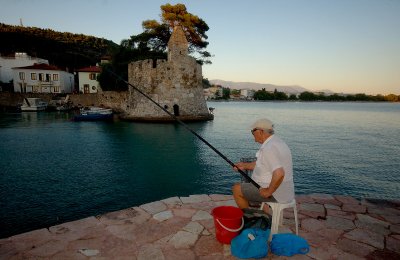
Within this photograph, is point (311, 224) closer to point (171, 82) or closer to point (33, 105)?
point (171, 82)

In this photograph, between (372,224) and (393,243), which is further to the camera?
(372,224)

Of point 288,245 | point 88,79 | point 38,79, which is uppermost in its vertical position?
point 88,79

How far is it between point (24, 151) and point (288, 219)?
14.9m

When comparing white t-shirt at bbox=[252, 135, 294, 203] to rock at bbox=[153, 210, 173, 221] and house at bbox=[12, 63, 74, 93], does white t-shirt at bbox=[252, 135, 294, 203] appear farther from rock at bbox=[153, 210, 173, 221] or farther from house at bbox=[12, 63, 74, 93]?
house at bbox=[12, 63, 74, 93]

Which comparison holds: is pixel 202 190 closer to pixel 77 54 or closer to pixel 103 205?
pixel 103 205

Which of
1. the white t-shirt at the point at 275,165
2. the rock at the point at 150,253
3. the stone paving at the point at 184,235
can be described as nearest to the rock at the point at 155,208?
the stone paving at the point at 184,235

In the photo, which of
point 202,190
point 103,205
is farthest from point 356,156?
point 103,205

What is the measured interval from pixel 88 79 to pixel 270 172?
54.4 metres

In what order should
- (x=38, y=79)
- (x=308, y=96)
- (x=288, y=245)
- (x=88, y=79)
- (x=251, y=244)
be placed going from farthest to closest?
1. (x=308, y=96)
2. (x=88, y=79)
3. (x=38, y=79)
4. (x=288, y=245)
5. (x=251, y=244)

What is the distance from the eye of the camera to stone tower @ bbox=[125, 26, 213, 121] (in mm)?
27000

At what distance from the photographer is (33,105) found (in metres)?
41.2

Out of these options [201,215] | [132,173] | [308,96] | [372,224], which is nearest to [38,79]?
[132,173]

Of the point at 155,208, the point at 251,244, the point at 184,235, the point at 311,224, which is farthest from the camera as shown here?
the point at 155,208

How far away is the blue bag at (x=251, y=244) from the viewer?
10.4ft
